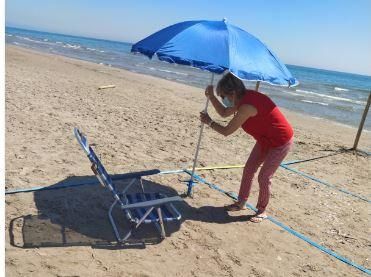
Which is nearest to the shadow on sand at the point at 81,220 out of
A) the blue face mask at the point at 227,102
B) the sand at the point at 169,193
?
the sand at the point at 169,193

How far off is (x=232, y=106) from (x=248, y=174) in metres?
0.87

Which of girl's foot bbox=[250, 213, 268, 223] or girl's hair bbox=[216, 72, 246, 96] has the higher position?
girl's hair bbox=[216, 72, 246, 96]

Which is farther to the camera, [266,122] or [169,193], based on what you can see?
[169,193]

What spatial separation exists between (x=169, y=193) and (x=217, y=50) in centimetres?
196

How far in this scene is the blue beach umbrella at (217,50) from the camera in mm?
3830

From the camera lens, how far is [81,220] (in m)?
4.10

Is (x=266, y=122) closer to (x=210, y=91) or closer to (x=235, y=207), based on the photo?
(x=210, y=91)

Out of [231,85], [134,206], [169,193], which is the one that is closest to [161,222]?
[134,206]

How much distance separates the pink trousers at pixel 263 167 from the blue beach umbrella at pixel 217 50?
0.72 meters

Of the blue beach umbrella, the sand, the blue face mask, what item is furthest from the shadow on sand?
the blue beach umbrella

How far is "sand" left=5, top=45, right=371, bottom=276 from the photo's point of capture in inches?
142

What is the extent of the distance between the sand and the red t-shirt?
1006 millimetres

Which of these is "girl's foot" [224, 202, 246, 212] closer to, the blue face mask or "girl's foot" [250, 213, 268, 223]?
"girl's foot" [250, 213, 268, 223]

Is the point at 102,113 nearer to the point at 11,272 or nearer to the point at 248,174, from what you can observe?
the point at 248,174
